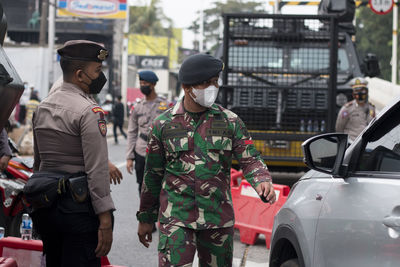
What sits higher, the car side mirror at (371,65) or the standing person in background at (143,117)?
the car side mirror at (371,65)

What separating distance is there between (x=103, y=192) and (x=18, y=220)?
9.98 feet

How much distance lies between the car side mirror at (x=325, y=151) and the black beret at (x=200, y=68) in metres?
0.80

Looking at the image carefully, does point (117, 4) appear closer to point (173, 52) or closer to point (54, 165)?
point (54, 165)

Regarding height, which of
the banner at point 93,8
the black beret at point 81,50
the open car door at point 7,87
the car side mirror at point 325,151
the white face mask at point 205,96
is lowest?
the car side mirror at point 325,151

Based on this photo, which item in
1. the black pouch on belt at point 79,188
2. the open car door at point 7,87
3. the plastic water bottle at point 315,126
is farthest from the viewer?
the plastic water bottle at point 315,126

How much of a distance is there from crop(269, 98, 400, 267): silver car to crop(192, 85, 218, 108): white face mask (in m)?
0.69

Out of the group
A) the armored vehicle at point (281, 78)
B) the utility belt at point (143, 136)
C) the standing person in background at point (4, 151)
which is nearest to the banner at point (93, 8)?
the armored vehicle at point (281, 78)

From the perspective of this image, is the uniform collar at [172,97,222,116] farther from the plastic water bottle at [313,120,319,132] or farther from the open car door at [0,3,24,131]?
the plastic water bottle at [313,120,319,132]

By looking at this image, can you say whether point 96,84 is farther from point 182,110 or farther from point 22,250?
point 22,250

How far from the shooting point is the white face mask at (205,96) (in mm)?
4391

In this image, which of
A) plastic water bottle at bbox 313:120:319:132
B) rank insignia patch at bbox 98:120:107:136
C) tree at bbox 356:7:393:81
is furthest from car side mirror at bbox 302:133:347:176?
tree at bbox 356:7:393:81

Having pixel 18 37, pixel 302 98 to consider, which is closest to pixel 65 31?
pixel 18 37

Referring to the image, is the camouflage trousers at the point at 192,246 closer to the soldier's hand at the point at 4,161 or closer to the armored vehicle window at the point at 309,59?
the soldier's hand at the point at 4,161

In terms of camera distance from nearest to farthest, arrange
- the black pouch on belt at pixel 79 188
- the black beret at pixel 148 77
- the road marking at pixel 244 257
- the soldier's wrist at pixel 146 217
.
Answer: the black pouch on belt at pixel 79 188, the soldier's wrist at pixel 146 217, the road marking at pixel 244 257, the black beret at pixel 148 77
